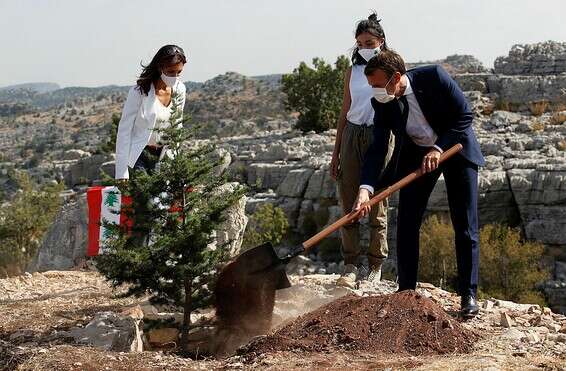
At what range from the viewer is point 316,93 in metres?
39.3

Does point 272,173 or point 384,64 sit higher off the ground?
point 384,64

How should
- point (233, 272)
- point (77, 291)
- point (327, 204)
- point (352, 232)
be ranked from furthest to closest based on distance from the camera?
point (327, 204)
point (77, 291)
point (352, 232)
point (233, 272)

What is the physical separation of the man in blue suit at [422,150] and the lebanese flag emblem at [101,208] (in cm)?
178

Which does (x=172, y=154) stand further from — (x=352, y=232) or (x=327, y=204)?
(x=327, y=204)

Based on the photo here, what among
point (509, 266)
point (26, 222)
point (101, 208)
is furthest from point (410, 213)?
point (509, 266)

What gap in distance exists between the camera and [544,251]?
25047mm

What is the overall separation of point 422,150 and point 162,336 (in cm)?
213

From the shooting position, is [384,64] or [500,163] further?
[500,163]

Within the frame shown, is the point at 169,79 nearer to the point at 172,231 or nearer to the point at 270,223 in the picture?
the point at 172,231

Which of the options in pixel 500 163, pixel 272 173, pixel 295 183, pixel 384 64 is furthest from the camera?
pixel 272 173

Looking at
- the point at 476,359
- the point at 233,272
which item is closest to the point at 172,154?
the point at 233,272

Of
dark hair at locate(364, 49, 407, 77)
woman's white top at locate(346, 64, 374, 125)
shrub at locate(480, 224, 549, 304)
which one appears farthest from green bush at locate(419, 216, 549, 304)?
dark hair at locate(364, 49, 407, 77)

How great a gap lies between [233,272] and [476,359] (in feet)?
5.64

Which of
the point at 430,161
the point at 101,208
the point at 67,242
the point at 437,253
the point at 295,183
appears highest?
the point at 430,161
